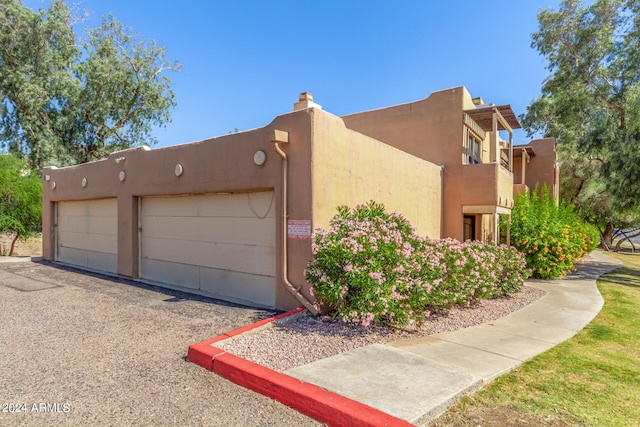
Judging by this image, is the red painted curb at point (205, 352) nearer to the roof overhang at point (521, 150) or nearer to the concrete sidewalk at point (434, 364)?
the concrete sidewalk at point (434, 364)

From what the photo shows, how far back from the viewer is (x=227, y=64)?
15977 mm

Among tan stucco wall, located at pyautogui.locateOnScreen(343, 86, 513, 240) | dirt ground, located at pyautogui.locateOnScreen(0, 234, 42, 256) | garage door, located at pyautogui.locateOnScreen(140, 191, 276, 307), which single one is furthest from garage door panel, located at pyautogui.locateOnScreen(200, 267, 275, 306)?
dirt ground, located at pyautogui.locateOnScreen(0, 234, 42, 256)

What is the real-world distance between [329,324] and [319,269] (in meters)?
0.90

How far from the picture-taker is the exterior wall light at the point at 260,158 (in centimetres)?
680

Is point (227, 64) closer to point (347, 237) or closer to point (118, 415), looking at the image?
point (347, 237)

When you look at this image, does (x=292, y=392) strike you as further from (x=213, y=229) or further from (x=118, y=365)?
(x=213, y=229)

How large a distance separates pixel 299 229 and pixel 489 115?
844cm

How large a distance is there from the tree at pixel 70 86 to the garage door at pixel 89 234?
10431 millimetres

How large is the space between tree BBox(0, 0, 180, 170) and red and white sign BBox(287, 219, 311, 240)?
69.9 feet

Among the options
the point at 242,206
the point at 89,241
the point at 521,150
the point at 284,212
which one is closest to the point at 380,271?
the point at 284,212

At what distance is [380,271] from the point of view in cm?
535

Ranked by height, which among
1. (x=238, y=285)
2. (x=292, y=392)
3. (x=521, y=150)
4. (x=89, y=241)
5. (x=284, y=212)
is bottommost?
(x=292, y=392)

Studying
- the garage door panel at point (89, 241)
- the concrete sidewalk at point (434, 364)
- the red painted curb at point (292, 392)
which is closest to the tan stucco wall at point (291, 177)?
the garage door panel at point (89, 241)

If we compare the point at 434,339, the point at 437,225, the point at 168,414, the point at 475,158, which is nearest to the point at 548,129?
the point at 475,158
